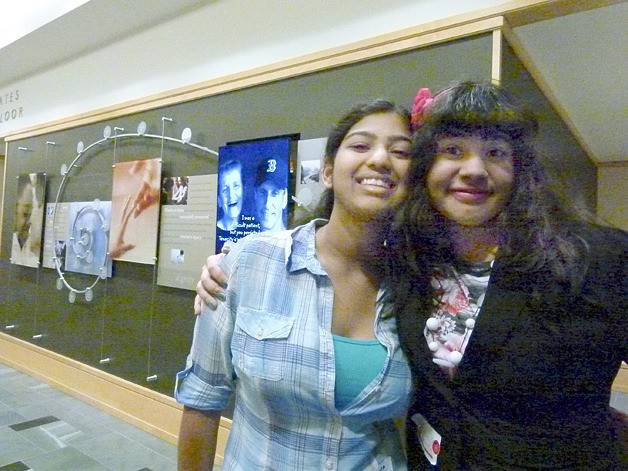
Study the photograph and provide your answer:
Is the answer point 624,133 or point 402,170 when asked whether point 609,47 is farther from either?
point 402,170

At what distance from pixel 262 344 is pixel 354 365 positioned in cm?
17

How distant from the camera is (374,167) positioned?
798 millimetres

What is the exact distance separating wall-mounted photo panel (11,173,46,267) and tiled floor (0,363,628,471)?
3.63 ft

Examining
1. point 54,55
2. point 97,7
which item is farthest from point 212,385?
point 54,55

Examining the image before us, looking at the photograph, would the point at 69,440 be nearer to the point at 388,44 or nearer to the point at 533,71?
the point at 388,44

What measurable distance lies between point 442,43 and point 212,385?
1377mm

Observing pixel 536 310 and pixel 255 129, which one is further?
pixel 255 129

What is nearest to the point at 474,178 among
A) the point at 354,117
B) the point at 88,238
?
the point at 354,117

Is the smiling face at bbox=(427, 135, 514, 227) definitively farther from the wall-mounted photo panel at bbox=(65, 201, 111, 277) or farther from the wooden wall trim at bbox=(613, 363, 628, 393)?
the wall-mounted photo panel at bbox=(65, 201, 111, 277)

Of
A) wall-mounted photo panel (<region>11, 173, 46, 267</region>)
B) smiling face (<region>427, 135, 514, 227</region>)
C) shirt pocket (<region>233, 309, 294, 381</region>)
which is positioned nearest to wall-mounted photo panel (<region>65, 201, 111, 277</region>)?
wall-mounted photo panel (<region>11, 173, 46, 267</region>)

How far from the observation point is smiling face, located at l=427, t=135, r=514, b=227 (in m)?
0.70

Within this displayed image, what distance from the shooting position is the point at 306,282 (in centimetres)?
84

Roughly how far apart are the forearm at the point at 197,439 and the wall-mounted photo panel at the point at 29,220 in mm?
3112

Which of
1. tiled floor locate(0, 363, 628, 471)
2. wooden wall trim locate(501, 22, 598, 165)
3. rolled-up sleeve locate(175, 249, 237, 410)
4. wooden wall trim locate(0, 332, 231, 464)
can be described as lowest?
tiled floor locate(0, 363, 628, 471)
